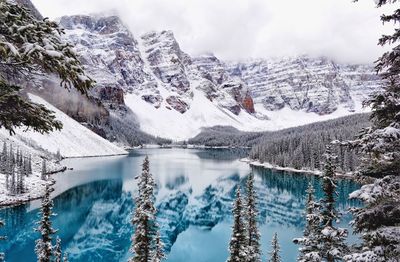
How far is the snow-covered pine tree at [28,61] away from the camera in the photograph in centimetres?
782

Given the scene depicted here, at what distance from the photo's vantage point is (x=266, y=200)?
10444cm

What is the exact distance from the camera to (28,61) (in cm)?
781

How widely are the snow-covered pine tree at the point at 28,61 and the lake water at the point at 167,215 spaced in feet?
177

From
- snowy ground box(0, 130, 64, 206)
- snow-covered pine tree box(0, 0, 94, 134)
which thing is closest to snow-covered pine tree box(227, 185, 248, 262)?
snow-covered pine tree box(0, 0, 94, 134)

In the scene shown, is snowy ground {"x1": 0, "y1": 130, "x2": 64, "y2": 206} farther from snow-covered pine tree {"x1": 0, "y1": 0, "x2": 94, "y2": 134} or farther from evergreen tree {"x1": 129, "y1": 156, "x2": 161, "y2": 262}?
snow-covered pine tree {"x1": 0, "y1": 0, "x2": 94, "y2": 134}

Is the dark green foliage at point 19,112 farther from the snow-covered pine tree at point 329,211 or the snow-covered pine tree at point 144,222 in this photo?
the snow-covered pine tree at point 144,222

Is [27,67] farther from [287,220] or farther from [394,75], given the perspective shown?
[287,220]

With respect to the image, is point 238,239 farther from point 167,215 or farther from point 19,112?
point 167,215

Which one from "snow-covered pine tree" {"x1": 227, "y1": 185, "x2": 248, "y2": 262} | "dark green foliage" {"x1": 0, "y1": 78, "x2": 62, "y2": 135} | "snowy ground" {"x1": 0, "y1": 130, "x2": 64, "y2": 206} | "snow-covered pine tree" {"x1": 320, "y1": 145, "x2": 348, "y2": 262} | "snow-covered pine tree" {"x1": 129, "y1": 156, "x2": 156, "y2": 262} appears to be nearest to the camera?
"dark green foliage" {"x1": 0, "y1": 78, "x2": 62, "y2": 135}

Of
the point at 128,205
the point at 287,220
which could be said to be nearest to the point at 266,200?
the point at 287,220

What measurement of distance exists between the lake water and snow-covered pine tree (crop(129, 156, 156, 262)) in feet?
120

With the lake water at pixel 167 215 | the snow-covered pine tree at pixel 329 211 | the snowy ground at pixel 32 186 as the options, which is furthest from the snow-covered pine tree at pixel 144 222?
the snowy ground at pixel 32 186

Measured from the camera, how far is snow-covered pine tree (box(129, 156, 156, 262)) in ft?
79.5

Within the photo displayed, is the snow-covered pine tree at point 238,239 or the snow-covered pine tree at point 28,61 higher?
the snow-covered pine tree at point 28,61
